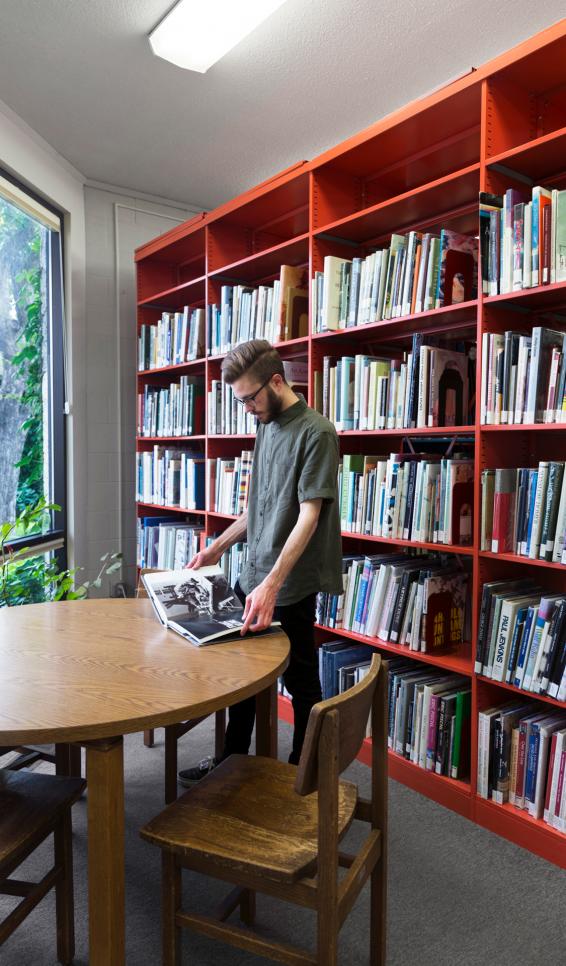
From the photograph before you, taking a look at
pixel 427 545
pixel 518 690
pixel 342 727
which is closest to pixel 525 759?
pixel 518 690

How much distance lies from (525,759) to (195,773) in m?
1.14

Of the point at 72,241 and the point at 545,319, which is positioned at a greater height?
the point at 72,241

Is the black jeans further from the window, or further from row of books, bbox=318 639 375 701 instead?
the window

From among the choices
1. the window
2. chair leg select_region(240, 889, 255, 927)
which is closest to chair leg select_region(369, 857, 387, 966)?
chair leg select_region(240, 889, 255, 927)

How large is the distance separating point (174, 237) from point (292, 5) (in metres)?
1.46

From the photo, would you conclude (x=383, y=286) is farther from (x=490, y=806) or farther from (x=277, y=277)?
(x=490, y=806)

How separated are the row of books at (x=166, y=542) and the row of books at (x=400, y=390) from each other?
1320 millimetres

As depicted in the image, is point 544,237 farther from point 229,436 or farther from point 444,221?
point 229,436

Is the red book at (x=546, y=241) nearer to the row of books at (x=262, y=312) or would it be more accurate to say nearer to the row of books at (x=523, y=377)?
the row of books at (x=523, y=377)

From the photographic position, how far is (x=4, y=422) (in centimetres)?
342

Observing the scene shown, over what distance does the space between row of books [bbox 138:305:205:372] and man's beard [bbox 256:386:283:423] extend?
152 cm

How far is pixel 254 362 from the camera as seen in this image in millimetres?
2062

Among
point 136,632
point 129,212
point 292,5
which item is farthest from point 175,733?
point 129,212

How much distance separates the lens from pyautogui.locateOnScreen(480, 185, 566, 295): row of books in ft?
6.22
